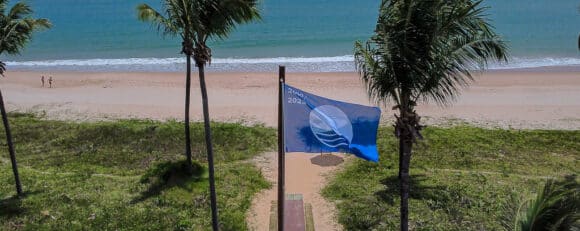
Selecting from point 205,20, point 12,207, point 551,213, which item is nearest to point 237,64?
point 12,207

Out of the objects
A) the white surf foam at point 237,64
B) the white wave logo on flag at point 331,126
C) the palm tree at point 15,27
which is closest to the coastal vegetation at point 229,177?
the white wave logo on flag at point 331,126

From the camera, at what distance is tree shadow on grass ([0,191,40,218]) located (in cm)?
1340

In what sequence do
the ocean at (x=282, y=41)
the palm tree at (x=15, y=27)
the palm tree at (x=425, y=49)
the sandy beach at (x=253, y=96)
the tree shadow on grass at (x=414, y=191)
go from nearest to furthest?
the palm tree at (x=425, y=49)
the palm tree at (x=15, y=27)
the tree shadow on grass at (x=414, y=191)
the sandy beach at (x=253, y=96)
the ocean at (x=282, y=41)

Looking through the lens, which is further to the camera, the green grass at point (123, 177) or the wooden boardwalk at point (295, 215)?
the green grass at point (123, 177)

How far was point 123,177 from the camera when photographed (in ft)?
54.0

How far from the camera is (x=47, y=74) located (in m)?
42.3

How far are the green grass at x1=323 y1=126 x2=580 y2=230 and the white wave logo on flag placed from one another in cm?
325

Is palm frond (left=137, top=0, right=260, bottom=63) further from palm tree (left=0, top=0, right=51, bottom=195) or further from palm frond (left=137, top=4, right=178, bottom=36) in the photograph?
palm tree (left=0, top=0, right=51, bottom=195)

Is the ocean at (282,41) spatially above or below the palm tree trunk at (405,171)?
above

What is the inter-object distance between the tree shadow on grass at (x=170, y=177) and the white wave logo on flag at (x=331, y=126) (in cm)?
626

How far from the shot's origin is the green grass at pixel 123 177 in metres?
13.1

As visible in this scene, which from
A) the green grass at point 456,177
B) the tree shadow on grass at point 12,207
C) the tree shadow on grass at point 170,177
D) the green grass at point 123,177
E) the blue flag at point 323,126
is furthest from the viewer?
the tree shadow on grass at point 170,177

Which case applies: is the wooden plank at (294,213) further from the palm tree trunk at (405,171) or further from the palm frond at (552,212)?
the palm frond at (552,212)

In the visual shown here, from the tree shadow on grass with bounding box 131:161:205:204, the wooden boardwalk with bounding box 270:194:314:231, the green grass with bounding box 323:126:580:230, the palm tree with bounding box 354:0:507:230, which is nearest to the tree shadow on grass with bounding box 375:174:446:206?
the green grass with bounding box 323:126:580:230
